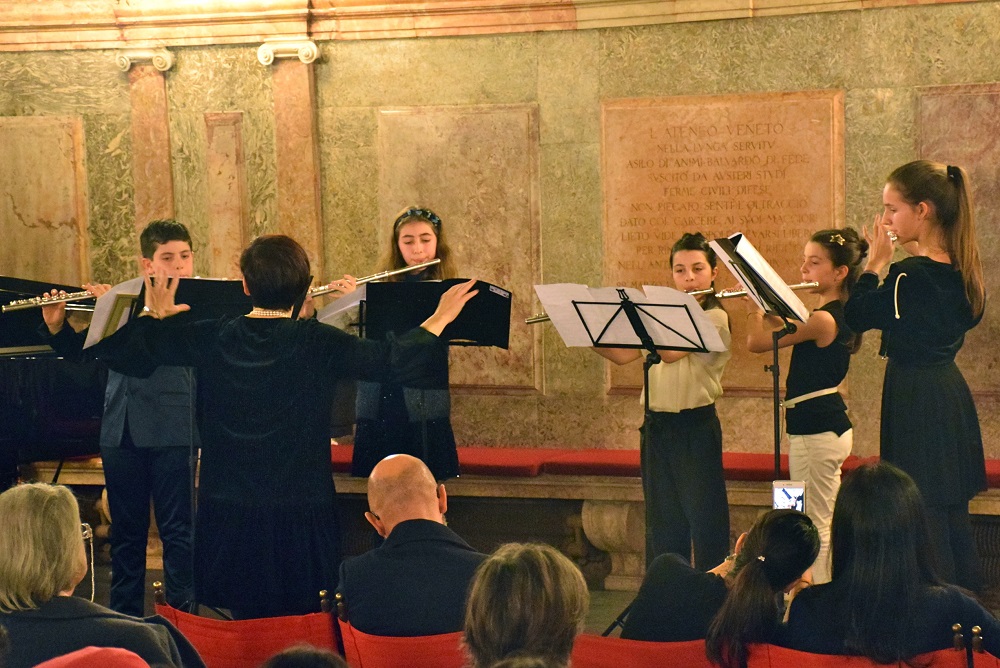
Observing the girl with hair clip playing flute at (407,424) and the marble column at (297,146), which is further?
the marble column at (297,146)

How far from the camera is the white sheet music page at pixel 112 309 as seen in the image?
412cm

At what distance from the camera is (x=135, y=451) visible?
4.82 metres

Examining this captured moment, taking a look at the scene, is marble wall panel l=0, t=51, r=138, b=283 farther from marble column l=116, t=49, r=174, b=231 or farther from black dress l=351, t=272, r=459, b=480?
black dress l=351, t=272, r=459, b=480

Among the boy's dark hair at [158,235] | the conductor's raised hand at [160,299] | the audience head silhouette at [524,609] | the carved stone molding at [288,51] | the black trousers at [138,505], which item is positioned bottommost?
the black trousers at [138,505]

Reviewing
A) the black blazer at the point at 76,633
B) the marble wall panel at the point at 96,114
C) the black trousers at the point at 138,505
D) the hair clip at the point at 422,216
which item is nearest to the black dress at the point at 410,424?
the hair clip at the point at 422,216

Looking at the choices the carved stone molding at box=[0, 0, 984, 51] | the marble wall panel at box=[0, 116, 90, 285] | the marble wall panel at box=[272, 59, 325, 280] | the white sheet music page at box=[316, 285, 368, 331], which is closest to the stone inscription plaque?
the carved stone molding at box=[0, 0, 984, 51]

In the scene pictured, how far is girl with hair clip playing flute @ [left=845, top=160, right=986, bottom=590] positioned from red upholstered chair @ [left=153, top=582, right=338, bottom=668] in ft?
8.00

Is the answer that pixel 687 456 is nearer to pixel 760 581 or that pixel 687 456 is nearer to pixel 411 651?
pixel 760 581

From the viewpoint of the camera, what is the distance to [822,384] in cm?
489

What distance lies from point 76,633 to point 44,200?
17.1 feet

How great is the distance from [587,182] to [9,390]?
3061mm

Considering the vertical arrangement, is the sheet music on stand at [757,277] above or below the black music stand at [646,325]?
above

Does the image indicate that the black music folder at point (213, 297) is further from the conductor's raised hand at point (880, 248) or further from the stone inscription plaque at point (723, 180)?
the stone inscription plaque at point (723, 180)

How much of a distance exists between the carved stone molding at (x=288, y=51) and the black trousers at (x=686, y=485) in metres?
3.12
